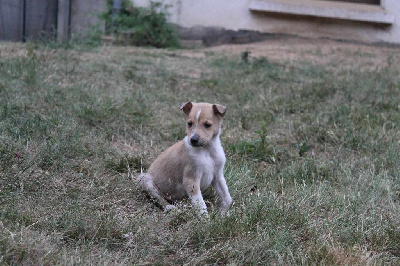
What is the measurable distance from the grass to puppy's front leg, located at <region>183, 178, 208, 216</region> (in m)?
0.11

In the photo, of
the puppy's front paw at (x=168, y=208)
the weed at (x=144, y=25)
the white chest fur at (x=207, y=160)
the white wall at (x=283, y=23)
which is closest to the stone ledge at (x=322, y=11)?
the white wall at (x=283, y=23)

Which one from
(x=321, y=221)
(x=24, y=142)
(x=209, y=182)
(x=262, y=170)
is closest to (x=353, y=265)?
(x=321, y=221)

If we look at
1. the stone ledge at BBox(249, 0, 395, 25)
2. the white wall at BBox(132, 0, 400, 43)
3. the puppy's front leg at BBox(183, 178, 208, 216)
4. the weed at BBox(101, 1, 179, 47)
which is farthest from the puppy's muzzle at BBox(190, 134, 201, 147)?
the stone ledge at BBox(249, 0, 395, 25)

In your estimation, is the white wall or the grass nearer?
the grass

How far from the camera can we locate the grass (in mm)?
3676

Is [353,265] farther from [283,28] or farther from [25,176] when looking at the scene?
[283,28]

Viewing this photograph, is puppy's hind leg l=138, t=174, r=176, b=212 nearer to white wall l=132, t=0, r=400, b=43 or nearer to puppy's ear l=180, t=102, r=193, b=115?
puppy's ear l=180, t=102, r=193, b=115

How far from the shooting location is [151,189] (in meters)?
4.66

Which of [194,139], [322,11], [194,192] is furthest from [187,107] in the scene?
[322,11]

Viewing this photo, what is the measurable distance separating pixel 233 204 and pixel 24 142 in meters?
2.22

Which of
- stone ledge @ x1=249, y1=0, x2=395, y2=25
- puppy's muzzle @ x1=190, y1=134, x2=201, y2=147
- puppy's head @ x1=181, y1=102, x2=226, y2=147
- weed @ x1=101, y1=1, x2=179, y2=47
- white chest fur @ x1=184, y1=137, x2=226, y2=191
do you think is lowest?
white chest fur @ x1=184, y1=137, x2=226, y2=191

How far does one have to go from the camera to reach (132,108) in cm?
695

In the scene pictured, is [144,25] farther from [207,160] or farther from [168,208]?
[168,208]

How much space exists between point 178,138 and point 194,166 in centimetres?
186
